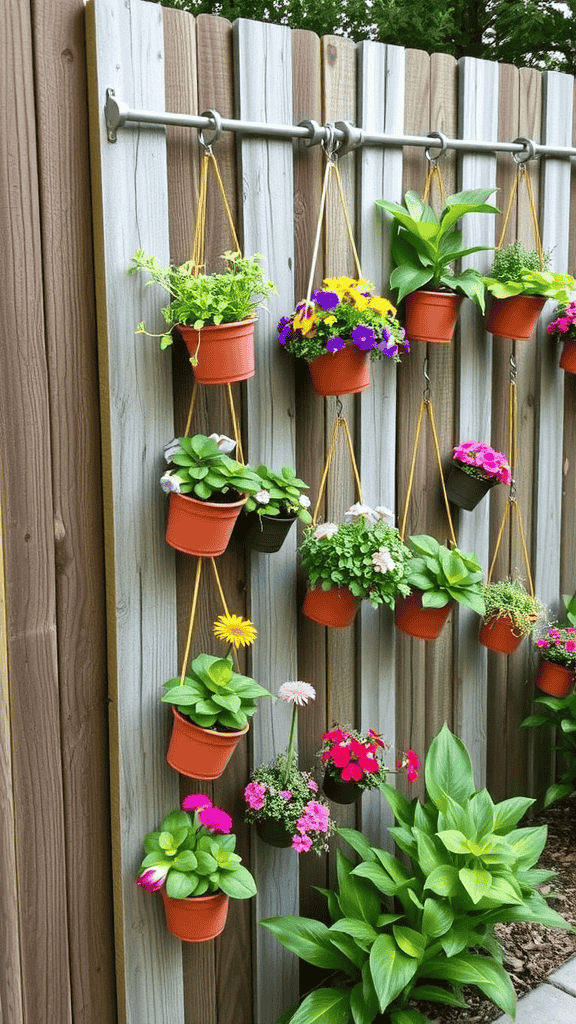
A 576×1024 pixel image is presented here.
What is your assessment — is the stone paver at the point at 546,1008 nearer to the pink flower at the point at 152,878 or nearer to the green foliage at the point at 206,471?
the pink flower at the point at 152,878

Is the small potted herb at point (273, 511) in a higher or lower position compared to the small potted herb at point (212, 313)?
lower

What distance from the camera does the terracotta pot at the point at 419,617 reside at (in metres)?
2.76

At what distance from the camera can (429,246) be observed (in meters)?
2.69

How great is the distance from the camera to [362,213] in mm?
2662

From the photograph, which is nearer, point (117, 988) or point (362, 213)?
point (117, 988)

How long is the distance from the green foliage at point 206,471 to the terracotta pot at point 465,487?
3.05ft

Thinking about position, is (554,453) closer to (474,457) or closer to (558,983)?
(474,457)

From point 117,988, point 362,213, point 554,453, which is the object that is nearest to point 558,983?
point 117,988

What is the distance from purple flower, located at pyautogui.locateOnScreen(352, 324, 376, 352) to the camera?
236 cm

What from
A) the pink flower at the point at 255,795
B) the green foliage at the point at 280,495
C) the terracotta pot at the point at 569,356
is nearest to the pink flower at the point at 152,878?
the pink flower at the point at 255,795

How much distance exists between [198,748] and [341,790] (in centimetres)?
56

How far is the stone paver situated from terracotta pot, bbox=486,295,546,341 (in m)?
1.93

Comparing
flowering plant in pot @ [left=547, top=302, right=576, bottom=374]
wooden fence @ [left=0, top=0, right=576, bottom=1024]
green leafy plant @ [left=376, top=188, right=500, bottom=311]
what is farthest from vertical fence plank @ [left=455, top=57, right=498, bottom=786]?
flowering plant in pot @ [left=547, top=302, right=576, bottom=374]

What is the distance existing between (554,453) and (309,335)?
1461 mm
